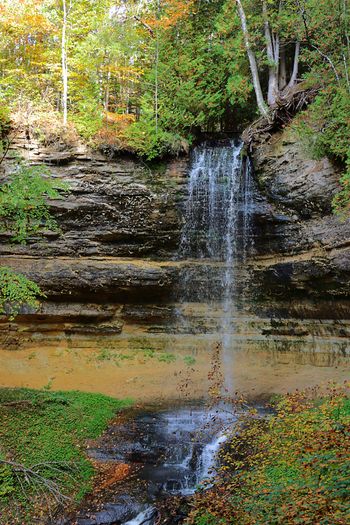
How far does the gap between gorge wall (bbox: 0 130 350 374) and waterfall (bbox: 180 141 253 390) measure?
0.33 metres

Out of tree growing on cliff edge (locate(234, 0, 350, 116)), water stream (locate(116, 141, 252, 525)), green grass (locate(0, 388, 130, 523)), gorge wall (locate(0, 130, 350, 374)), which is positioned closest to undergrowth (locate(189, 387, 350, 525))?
green grass (locate(0, 388, 130, 523))

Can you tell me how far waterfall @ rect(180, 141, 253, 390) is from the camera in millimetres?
15234

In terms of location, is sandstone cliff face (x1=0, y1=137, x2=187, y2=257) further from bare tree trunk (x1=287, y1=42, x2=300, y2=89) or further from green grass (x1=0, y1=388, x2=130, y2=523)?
green grass (x1=0, y1=388, x2=130, y2=523)

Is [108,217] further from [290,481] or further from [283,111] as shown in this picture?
[290,481]

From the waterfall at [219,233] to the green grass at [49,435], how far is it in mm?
5463

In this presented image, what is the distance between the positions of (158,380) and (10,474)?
7204 millimetres

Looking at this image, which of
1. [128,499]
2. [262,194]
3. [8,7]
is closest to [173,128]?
[262,194]

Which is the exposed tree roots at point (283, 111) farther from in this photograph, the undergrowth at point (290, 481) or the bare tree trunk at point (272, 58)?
the undergrowth at point (290, 481)

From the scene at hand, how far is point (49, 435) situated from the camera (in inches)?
349

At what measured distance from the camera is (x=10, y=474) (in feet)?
23.1

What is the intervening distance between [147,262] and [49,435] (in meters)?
8.08

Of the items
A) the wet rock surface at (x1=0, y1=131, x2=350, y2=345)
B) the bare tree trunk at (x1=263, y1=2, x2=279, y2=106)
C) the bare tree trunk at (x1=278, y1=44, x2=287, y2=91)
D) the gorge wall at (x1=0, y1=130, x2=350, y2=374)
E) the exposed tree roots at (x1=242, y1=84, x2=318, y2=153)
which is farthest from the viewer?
the bare tree trunk at (x1=278, y1=44, x2=287, y2=91)

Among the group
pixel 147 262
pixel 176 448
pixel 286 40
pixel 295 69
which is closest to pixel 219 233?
pixel 147 262

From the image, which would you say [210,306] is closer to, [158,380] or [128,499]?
[158,380]
